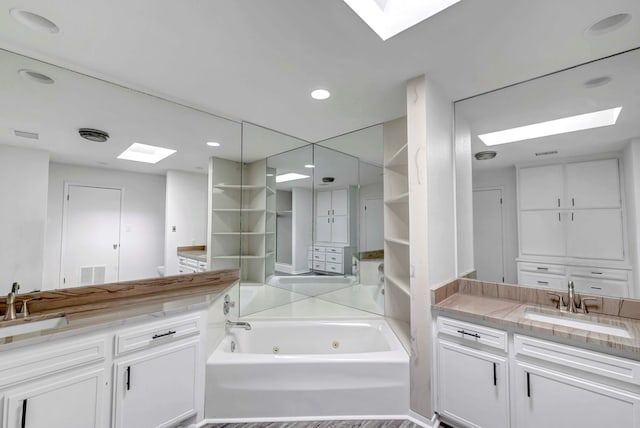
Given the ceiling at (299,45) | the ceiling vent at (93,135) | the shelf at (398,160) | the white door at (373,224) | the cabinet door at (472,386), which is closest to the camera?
the ceiling at (299,45)

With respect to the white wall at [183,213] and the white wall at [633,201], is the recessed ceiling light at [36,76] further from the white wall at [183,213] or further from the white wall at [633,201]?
the white wall at [633,201]

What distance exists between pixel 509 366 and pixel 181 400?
2047mm

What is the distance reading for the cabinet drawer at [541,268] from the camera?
6.00 ft

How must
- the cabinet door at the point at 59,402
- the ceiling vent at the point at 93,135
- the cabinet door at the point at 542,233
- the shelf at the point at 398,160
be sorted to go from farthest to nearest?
1. the shelf at the point at 398,160
2. the ceiling vent at the point at 93,135
3. the cabinet door at the point at 542,233
4. the cabinet door at the point at 59,402

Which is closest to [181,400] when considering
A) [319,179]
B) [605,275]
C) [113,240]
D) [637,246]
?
[113,240]

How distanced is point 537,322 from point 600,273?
0.66 metres

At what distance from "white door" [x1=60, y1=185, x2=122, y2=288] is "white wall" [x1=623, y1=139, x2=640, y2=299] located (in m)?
3.44

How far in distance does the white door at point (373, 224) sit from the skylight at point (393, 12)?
166 centimetres

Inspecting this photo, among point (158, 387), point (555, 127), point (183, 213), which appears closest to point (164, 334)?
point (158, 387)

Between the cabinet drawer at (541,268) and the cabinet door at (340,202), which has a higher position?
the cabinet door at (340,202)

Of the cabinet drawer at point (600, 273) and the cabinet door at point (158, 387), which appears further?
the cabinet drawer at point (600, 273)

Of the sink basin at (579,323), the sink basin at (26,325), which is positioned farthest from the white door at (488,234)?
the sink basin at (26,325)

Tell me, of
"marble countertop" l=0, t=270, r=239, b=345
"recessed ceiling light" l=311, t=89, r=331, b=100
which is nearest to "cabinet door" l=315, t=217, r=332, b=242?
"marble countertop" l=0, t=270, r=239, b=345

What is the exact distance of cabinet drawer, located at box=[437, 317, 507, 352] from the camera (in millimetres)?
1560
